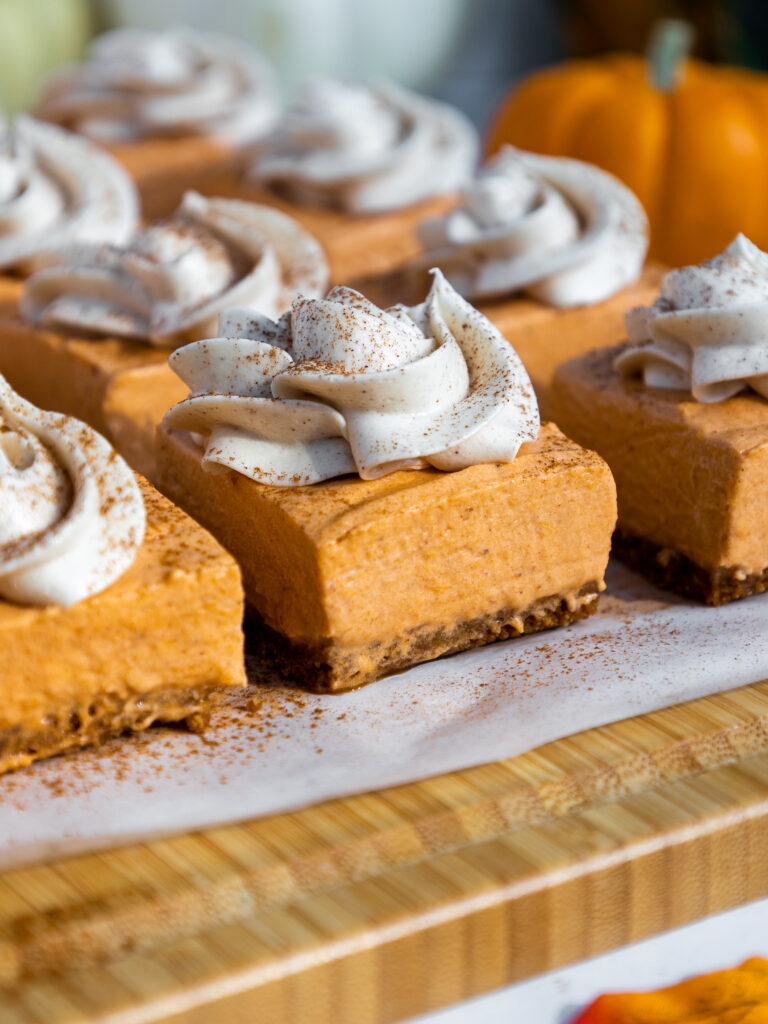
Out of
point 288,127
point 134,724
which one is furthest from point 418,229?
point 134,724

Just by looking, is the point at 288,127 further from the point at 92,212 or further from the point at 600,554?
the point at 600,554

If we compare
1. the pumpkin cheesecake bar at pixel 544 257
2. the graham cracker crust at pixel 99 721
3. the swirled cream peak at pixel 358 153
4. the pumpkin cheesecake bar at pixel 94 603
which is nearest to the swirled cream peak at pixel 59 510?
the pumpkin cheesecake bar at pixel 94 603

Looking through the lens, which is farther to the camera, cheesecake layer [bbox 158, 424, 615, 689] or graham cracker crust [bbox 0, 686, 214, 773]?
cheesecake layer [bbox 158, 424, 615, 689]

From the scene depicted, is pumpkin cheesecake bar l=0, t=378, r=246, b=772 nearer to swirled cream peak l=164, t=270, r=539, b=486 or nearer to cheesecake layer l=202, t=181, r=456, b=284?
swirled cream peak l=164, t=270, r=539, b=486

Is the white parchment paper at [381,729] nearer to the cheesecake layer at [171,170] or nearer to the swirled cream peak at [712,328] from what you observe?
the swirled cream peak at [712,328]

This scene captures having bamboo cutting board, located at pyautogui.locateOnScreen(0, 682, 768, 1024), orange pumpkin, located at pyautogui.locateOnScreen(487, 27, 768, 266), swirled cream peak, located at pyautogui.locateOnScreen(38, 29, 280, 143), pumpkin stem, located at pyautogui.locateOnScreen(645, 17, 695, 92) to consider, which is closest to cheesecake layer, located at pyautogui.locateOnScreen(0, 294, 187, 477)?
bamboo cutting board, located at pyautogui.locateOnScreen(0, 682, 768, 1024)

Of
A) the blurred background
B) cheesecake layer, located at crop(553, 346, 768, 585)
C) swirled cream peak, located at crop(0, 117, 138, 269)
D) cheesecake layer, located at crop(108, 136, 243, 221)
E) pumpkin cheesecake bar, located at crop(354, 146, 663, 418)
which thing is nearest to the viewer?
cheesecake layer, located at crop(553, 346, 768, 585)
